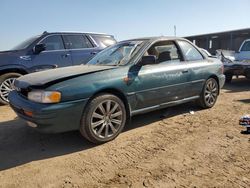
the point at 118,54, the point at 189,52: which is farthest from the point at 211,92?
the point at 118,54

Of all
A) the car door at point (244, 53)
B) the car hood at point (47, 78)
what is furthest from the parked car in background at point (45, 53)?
the car door at point (244, 53)

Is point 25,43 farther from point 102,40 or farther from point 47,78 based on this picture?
point 47,78

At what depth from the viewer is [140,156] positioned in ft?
12.7

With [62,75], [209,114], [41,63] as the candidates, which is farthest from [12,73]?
[209,114]

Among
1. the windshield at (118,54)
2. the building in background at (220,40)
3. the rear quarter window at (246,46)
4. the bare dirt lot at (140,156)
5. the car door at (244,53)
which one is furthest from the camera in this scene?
the building in background at (220,40)

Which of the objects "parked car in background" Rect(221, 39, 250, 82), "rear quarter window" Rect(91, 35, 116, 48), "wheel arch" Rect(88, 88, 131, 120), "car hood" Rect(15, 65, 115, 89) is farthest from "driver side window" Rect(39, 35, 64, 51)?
"parked car in background" Rect(221, 39, 250, 82)

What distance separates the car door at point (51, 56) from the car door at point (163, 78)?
3290 millimetres

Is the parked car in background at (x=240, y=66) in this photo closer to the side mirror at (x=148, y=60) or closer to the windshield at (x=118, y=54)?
the windshield at (x=118, y=54)

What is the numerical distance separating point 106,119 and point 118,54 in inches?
54.3

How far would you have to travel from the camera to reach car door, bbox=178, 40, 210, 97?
5.75 metres

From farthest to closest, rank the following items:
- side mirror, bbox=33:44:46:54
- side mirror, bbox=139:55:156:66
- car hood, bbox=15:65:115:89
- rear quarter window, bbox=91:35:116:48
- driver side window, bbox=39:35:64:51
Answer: rear quarter window, bbox=91:35:116:48, driver side window, bbox=39:35:64:51, side mirror, bbox=33:44:46:54, side mirror, bbox=139:55:156:66, car hood, bbox=15:65:115:89

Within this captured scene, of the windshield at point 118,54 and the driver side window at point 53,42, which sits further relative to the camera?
the driver side window at point 53,42

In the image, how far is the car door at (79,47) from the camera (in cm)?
827

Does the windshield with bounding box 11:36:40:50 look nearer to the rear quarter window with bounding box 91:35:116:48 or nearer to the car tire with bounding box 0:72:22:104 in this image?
the car tire with bounding box 0:72:22:104
